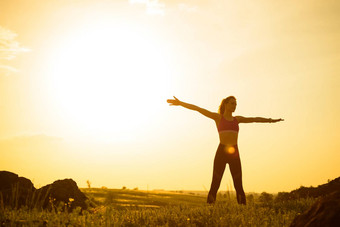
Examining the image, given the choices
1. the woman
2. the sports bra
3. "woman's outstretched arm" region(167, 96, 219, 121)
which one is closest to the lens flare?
the woman

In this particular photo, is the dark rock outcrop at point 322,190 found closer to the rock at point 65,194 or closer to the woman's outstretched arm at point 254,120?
the woman's outstretched arm at point 254,120

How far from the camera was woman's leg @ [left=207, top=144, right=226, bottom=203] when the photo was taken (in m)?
9.01

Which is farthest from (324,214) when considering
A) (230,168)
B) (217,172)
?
(230,168)

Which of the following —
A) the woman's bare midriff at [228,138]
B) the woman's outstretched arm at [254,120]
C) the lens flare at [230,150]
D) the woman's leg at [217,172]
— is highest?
the woman's outstretched arm at [254,120]

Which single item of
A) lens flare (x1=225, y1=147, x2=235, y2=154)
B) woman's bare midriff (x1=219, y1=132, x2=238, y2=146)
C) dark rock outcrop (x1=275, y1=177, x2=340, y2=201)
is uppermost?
woman's bare midriff (x1=219, y1=132, x2=238, y2=146)

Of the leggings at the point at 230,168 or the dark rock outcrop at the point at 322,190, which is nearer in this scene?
the leggings at the point at 230,168

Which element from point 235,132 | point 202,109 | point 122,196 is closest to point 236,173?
point 235,132

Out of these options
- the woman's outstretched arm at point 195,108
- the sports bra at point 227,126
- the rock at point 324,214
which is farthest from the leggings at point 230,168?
the rock at point 324,214

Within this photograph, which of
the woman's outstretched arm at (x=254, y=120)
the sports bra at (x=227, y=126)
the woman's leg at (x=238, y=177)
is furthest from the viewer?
the woman's outstretched arm at (x=254, y=120)

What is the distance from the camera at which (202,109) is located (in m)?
9.66

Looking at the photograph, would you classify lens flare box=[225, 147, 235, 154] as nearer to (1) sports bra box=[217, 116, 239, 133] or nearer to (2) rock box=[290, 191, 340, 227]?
(1) sports bra box=[217, 116, 239, 133]

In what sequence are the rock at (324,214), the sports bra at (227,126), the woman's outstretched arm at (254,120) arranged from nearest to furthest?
the rock at (324,214) < the sports bra at (227,126) < the woman's outstretched arm at (254,120)

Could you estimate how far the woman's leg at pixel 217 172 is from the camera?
901 cm

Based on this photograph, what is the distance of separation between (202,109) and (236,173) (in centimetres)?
206
